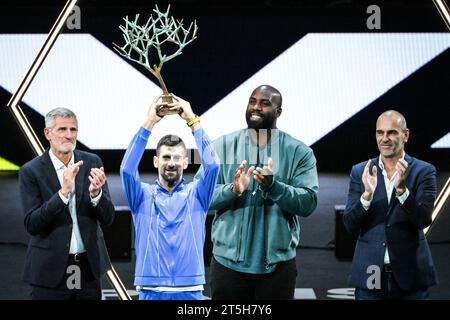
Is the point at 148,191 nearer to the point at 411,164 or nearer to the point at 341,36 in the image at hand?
the point at 411,164

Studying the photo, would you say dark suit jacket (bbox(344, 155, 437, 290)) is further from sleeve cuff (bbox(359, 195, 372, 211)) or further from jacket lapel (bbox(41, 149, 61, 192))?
jacket lapel (bbox(41, 149, 61, 192))

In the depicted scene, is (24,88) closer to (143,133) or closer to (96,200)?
(96,200)

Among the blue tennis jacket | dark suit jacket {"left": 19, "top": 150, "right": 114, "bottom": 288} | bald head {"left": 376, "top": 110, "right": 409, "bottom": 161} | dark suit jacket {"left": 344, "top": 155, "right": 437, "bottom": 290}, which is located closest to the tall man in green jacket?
the blue tennis jacket

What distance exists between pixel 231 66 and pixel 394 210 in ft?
12.1

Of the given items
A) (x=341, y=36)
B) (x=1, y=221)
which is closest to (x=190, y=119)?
(x=341, y=36)

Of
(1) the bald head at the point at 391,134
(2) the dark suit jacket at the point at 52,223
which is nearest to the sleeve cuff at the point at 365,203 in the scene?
(1) the bald head at the point at 391,134

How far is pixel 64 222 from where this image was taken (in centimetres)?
535

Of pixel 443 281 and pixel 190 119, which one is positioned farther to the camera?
pixel 443 281

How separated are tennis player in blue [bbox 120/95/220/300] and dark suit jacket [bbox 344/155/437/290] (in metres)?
0.87

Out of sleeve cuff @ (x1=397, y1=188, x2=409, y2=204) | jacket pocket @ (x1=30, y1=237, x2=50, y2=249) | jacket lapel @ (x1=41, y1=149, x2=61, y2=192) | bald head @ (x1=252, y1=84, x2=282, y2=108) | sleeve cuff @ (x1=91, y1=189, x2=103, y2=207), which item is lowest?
jacket pocket @ (x1=30, y1=237, x2=50, y2=249)

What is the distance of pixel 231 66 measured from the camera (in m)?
8.83

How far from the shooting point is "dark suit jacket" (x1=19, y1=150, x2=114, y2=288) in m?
5.31

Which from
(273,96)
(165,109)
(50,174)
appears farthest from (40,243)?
(273,96)

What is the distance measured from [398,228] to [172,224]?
1.27 meters
